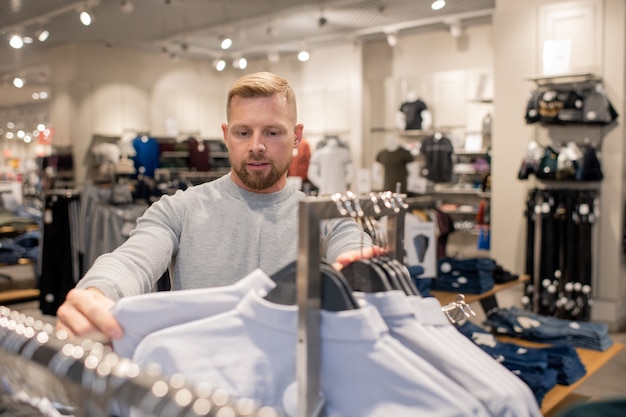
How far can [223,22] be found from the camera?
9.01 m

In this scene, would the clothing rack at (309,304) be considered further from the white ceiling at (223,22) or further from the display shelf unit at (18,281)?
the white ceiling at (223,22)

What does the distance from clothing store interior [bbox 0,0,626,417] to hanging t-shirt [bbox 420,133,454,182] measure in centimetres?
3

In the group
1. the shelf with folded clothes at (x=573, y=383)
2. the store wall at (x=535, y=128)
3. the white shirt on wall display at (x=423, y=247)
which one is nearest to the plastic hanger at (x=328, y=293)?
the shelf with folded clothes at (x=573, y=383)

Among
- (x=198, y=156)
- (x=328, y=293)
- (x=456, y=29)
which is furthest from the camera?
(x=198, y=156)

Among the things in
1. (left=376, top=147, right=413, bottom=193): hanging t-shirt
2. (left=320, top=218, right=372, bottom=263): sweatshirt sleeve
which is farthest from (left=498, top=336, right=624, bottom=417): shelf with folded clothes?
(left=376, top=147, right=413, bottom=193): hanging t-shirt

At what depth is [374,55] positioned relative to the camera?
10102 millimetres

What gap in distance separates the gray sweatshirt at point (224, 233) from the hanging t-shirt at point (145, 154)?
349 inches

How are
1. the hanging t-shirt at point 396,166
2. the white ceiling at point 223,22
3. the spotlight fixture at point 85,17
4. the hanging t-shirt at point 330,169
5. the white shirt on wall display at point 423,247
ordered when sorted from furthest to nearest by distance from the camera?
the hanging t-shirt at point 330,169, the hanging t-shirt at point 396,166, the white ceiling at point 223,22, the spotlight fixture at point 85,17, the white shirt on wall display at point 423,247

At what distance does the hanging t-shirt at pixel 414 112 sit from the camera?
900cm

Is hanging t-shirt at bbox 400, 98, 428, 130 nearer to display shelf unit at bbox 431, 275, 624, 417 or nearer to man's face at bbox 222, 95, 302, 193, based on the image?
display shelf unit at bbox 431, 275, 624, 417

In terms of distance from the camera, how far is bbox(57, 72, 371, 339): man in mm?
1518

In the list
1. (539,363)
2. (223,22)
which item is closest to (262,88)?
(539,363)

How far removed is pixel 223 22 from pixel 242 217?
7.94 m

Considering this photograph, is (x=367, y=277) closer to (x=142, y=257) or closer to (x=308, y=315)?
(x=308, y=315)
